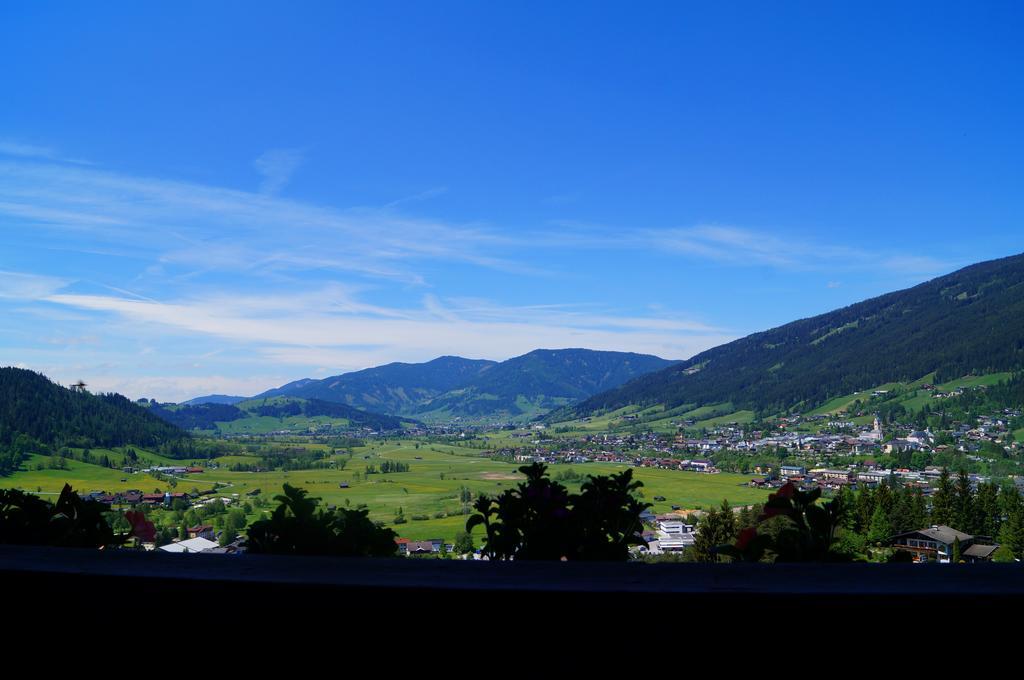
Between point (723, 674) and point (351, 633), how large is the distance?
1.88ft

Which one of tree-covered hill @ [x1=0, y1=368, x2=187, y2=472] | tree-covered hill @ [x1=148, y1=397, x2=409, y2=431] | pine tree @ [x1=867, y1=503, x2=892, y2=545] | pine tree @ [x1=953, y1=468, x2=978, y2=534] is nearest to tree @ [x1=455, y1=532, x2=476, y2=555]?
pine tree @ [x1=867, y1=503, x2=892, y2=545]

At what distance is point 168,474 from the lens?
30.8 ft

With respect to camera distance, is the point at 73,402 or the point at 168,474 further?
the point at 73,402

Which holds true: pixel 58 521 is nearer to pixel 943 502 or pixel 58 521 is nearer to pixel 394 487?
pixel 943 502

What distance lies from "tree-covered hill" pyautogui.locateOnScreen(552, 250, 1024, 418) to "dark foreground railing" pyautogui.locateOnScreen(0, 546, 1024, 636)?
197 ft

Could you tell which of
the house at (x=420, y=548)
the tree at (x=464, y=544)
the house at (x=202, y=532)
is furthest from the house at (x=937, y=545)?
the house at (x=202, y=532)

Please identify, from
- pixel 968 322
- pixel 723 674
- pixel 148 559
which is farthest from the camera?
pixel 968 322

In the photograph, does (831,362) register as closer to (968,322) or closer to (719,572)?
(968,322)

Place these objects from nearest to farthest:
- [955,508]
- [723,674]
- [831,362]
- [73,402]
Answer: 1. [723,674]
2. [955,508]
3. [73,402]
4. [831,362]

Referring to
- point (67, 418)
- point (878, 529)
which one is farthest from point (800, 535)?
point (67, 418)

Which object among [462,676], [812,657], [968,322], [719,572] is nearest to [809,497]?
[719,572]

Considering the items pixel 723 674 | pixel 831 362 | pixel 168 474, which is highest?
pixel 831 362

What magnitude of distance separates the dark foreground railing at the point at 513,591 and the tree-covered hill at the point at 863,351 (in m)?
60.2

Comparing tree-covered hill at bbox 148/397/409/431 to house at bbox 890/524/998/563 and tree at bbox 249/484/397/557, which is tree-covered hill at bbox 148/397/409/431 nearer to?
tree at bbox 249/484/397/557
